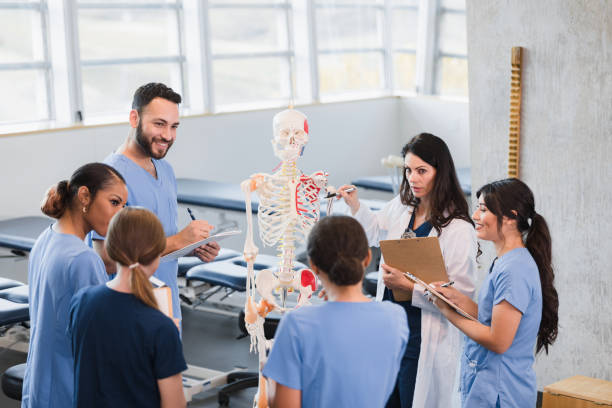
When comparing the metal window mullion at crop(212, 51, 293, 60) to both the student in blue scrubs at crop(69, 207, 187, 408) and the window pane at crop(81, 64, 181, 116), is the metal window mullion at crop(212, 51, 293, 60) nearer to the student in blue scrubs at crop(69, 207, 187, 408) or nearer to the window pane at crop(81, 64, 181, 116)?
the window pane at crop(81, 64, 181, 116)

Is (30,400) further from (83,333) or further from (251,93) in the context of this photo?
(251,93)

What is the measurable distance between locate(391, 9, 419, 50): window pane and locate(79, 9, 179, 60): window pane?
8.85 feet

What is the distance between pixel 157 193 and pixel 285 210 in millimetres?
467

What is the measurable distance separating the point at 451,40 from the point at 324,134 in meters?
1.71

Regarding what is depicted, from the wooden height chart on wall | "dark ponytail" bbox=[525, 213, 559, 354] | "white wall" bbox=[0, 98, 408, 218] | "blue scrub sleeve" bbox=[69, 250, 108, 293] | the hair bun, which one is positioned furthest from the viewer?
"white wall" bbox=[0, 98, 408, 218]

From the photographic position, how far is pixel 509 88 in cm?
358

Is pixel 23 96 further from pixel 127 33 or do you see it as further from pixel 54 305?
pixel 54 305

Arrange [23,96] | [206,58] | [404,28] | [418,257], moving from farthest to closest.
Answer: [404,28], [206,58], [23,96], [418,257]

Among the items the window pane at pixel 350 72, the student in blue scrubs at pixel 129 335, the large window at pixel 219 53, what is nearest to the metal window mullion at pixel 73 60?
the large window at pixel 219 53

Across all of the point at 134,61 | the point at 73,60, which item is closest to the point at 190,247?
the point at 73,60

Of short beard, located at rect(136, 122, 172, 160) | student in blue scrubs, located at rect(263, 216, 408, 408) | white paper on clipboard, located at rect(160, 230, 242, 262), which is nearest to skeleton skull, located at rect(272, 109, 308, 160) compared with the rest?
white paper on clipboard, located at rect(160, 230, 242, 262)

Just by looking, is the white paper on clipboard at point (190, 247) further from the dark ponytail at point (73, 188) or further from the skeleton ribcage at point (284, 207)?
the dark ponytail at point (73, 188)

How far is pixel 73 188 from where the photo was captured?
7.06 ft

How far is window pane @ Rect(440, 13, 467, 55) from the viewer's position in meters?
7.86
